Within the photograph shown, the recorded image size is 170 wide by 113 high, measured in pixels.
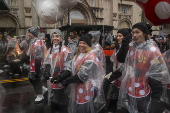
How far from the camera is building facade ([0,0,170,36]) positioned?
17.5 m

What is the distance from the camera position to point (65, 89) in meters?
3.19

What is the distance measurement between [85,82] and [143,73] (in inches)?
34.5

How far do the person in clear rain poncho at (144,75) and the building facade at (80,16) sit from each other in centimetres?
1380

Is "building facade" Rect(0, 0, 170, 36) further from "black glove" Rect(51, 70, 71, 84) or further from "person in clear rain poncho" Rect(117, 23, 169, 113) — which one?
"person in clear rain poncho" Rect(117, 23, 169, 113)

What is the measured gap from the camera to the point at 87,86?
8.48 feet

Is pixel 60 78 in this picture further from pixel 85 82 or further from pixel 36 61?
pixel 36 61

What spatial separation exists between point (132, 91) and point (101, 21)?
2021cm

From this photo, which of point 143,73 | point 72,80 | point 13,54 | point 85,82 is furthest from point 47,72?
point 13,54

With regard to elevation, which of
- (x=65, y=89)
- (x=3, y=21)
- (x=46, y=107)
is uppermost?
(x=3, y=21)

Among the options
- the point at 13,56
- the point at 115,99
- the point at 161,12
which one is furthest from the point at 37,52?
the point at 13,56

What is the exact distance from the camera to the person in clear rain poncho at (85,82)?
8.46ft

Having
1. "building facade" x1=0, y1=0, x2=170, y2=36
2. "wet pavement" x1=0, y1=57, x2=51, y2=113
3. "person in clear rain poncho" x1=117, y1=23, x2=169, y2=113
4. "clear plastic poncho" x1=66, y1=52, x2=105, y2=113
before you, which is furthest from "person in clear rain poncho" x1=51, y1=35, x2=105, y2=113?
"building facade" x1=0, y1=0, x2=170, y2=36

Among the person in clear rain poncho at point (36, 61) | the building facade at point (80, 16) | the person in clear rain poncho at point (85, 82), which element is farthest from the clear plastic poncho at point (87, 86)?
the building facade at point (80, 16)

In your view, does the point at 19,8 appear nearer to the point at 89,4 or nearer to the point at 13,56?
the point at 89,4
